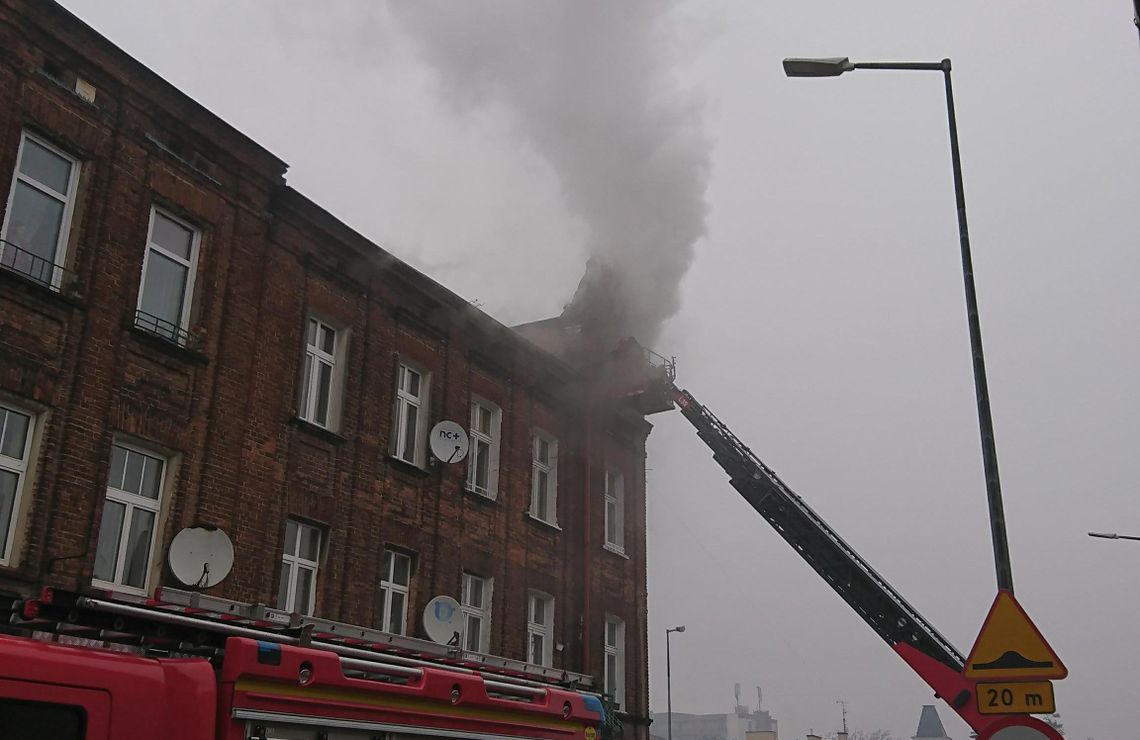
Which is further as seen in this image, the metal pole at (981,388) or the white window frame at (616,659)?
the white window frame at (616,659)

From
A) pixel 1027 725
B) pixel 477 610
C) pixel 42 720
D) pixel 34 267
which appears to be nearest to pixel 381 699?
pixel 42 720

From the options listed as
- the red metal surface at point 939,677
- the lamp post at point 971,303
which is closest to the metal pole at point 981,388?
the lamp post at point 971,303

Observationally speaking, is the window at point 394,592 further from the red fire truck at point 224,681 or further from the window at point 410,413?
the red fire truck at point 224,681

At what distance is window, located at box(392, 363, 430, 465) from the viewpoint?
1723 cm

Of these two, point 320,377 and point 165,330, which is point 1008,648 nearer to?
point 165,330

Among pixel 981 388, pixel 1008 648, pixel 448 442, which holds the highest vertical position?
pixel 448 442

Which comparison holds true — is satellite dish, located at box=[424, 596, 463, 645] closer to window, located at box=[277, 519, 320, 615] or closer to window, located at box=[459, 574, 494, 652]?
window, located at box=[277, 519, 320, 615]

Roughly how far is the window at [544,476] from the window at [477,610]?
218 centimetres

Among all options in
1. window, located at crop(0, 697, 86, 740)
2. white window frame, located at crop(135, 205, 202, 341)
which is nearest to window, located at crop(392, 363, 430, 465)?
white window frame, located at crop(135, 205, 202, 341)

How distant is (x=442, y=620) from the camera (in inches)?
586

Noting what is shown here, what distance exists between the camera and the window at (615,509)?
22656 mm

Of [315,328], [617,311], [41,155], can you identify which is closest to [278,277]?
[315,328]

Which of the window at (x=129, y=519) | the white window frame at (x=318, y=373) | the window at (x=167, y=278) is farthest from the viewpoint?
the white window frame at (x=318, y=373)

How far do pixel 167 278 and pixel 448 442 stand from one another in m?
5.32
